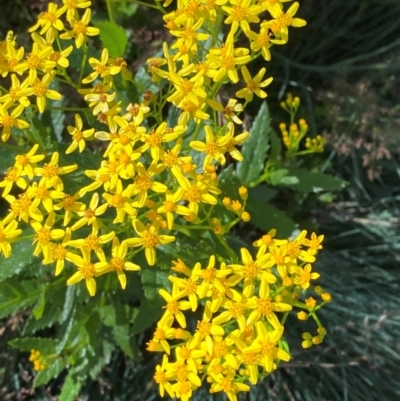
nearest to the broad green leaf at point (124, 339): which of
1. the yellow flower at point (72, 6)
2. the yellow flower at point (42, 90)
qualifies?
the yellow flower at point (42, 90)

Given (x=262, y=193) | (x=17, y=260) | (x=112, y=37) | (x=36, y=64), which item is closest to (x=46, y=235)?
(x=17, y=260)

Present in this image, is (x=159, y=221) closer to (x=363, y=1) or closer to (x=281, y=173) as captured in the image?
(x=281, y=173)

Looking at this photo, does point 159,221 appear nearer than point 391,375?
Yes

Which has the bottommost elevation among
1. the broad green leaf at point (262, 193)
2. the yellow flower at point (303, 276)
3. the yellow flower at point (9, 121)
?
the broad green leaf at point (262, 193)

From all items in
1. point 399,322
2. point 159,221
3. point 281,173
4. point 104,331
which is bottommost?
point 399,322

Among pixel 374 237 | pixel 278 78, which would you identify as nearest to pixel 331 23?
pixel 278 78

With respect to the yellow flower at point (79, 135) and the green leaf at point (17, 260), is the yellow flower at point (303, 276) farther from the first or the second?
the green leaf at point (17, 260)
